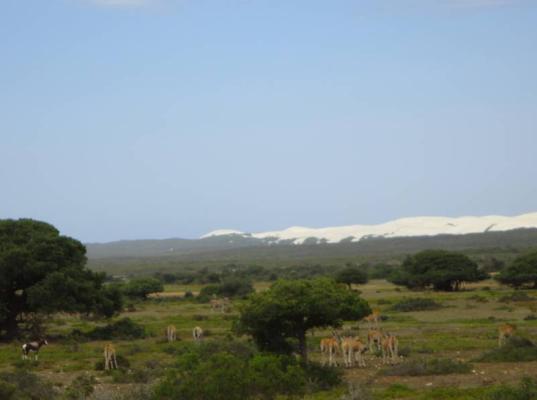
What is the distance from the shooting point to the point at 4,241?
3984cm

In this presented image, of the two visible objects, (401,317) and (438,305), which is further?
(438,305)

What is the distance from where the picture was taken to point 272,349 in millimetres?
24781

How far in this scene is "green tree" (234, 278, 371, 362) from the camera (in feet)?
78.1

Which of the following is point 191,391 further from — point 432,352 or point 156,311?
point 156,311

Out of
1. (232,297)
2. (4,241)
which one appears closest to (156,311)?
(232,297)

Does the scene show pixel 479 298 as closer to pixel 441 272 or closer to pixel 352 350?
pixel 441 272

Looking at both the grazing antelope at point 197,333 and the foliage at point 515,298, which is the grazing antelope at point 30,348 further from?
the foliage at point 515,298

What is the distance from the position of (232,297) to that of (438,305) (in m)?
19.9

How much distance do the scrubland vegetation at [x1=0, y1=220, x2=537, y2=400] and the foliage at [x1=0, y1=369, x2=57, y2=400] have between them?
0.03 meters

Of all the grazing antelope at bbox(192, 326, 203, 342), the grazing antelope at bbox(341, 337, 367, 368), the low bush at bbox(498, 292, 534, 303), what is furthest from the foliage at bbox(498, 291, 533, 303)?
the grazing antelope at bbox(341, 337, 367, 368)

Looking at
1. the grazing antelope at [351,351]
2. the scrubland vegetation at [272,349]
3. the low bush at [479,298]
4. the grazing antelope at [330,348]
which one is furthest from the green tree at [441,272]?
the grazing antelope at [351,351]

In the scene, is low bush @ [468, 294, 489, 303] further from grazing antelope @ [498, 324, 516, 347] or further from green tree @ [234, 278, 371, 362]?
green tree @ [234, 278, 371, 362]

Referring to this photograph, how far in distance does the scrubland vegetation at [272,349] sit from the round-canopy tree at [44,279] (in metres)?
0.09

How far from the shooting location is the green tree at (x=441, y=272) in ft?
211
